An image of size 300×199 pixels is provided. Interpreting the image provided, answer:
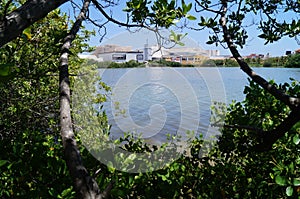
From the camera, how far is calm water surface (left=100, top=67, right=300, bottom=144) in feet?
5.71

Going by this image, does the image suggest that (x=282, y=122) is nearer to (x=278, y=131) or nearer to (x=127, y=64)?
(x=278, y=131)

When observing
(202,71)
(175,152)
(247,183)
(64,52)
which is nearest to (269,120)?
(247,183)

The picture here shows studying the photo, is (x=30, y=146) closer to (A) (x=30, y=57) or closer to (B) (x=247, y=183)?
(B) (x=247, y=183)

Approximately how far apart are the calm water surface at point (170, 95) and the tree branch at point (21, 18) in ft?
3.18

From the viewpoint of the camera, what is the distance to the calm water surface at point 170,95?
5.71 ft

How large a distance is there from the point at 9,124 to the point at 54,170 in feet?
6.37

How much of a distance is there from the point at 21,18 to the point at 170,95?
79.1 inches

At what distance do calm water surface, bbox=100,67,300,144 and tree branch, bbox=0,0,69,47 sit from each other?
97cm

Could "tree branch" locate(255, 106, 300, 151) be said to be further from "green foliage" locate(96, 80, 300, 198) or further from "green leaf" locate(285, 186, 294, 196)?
"green leaf" locate(285, 186, 294, 196)

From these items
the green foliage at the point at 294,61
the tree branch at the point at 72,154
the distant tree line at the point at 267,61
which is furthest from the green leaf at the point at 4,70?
the green foliage at the point at 294,61

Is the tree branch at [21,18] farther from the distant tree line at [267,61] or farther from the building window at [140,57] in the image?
the distant tree line at [267,61]

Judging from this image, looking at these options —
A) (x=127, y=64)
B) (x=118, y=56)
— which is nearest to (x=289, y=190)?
(x=127, y=64)

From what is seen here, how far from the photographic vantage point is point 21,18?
2.01 ft

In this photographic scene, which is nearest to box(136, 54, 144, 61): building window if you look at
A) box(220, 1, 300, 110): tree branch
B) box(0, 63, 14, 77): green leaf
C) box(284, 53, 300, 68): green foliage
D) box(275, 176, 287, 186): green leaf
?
box(220, 1, 300, 110): tree branch
